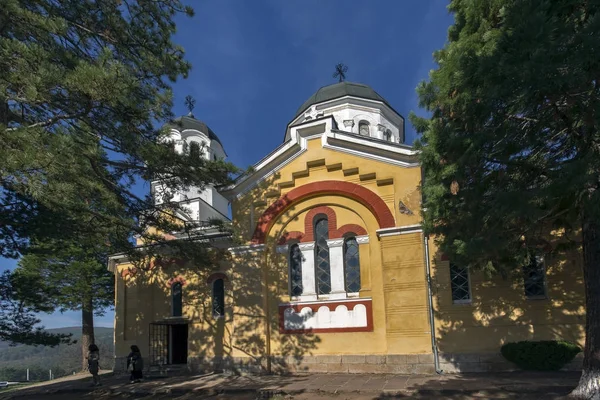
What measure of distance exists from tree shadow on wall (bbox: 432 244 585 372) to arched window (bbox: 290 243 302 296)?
4085 millimetres

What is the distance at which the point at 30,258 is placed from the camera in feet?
68.1

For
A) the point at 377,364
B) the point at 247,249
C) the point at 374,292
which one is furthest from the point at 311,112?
the point at 377,364

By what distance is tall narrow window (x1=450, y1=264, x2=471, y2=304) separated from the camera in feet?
41.9

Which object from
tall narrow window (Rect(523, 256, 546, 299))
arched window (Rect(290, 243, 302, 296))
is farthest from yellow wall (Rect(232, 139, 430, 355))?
tall narrow window (Rect(523, 256, 546, 299))

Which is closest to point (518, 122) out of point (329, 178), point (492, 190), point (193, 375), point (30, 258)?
point (492, 190)

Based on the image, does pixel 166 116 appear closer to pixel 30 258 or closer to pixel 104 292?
pixel 30 258

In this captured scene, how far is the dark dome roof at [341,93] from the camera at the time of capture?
21.8m

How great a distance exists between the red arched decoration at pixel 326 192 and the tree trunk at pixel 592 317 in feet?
18.8

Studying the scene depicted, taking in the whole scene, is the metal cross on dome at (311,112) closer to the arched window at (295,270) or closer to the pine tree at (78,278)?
the arched window at (295,270)

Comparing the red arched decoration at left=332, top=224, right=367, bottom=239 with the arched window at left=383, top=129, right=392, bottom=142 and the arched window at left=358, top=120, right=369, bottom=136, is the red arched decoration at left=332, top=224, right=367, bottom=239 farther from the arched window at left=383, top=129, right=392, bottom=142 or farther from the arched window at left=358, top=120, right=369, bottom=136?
the arched window at left=383, top=129, right=392, bottom=142

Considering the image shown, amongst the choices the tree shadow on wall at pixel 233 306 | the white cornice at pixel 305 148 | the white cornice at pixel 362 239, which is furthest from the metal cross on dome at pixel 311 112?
the white cornice at pixel 362 239

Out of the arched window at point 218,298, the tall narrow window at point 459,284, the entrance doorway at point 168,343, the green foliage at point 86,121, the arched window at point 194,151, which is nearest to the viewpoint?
the green foliage at point 86,121

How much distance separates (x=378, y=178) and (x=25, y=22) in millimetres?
9504

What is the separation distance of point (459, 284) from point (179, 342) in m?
10.4
